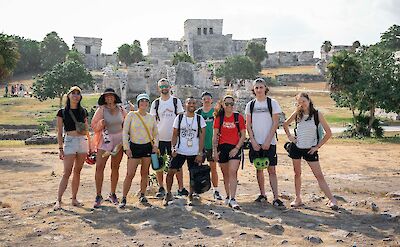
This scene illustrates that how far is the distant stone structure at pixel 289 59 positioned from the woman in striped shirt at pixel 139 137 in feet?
244

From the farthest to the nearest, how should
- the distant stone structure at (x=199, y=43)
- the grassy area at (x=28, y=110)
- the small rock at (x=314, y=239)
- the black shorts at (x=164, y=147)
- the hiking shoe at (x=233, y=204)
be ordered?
the distant stone structure at (x=199, y=43)
the grassy area at (x=28, y=110)
the black shorts at (x=164, y=147)
the hiking shoe at (x=233, y=204)
the small rock at (x=314, y=239)

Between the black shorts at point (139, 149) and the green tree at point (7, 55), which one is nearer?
the black shorts at point (139, 149)

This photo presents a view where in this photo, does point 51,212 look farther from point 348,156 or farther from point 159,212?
point 348,156

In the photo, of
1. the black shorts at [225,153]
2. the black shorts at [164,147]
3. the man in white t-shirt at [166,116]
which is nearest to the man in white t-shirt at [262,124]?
the black shorts at [225,153]

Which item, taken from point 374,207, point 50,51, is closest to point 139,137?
point 374,207

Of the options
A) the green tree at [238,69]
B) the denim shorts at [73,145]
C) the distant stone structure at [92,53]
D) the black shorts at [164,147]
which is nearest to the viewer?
the denim shorts at [73,145]

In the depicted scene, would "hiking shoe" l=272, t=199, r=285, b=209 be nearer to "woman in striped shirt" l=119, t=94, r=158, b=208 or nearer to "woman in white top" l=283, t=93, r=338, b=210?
"woman in white top" l=283, t=93, r=338, b=210

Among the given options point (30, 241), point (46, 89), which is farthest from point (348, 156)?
point (46, 89)

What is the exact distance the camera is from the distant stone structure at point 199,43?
74.7m

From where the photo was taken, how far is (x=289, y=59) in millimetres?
81500

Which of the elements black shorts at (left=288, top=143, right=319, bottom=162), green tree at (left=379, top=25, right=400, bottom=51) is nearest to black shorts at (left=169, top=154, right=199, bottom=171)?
black shorts at (left=288, top=143, right=319, bottom=162)

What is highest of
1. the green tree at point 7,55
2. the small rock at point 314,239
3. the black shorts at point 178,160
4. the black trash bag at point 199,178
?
the green tree at point 7,55

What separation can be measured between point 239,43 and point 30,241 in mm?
77008

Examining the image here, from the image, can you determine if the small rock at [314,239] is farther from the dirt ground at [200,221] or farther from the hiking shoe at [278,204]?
the hiking shoe at [278,204]
